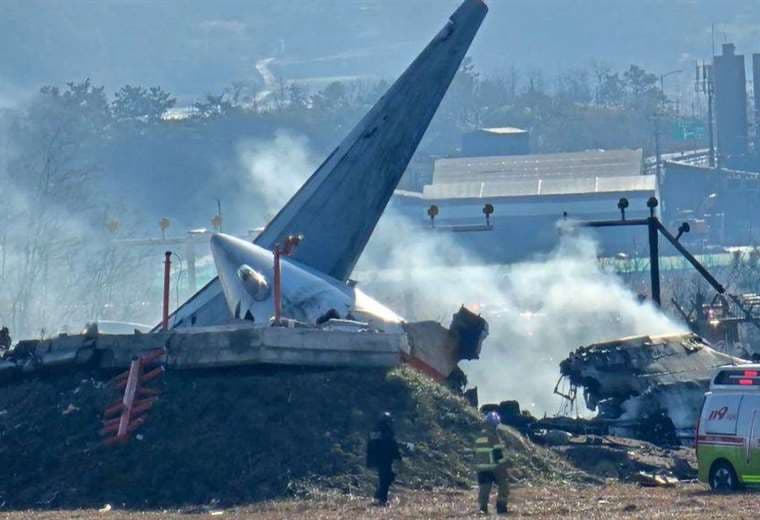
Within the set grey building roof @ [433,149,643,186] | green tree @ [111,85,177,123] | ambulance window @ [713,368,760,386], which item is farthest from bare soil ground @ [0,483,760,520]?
green tree @ [111,85,177,123]

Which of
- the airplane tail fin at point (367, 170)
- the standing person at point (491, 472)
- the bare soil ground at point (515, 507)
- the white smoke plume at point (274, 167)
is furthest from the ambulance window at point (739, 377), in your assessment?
the white smoke plume at point (274, 167)

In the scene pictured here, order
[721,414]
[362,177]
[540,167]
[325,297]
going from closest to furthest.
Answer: [721,414]
[325,297]
[362,177]
[540,167]

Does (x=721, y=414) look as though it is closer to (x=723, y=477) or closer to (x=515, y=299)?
(x=723, y=477)

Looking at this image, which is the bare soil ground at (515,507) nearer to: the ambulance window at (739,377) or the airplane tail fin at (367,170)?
the ambulance window at (739,377)

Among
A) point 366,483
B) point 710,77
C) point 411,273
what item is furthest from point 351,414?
point 710,77

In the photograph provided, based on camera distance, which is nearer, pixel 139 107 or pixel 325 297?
pixel 325 297

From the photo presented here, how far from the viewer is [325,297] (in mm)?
40812

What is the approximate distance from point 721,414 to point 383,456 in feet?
20.7

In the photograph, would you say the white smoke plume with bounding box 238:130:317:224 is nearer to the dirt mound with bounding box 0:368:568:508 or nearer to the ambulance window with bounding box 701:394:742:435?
the dirt mound with bounding box 0:368:568:508

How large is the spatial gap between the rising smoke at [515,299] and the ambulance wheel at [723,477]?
23644 mm

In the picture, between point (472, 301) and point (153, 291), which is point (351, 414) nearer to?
point (472, 301)

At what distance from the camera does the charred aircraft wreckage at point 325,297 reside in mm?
35344

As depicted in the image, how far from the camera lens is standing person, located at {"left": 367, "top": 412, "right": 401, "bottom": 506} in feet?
97.7

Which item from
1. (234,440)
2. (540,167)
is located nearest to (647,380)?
→ (234,440)
